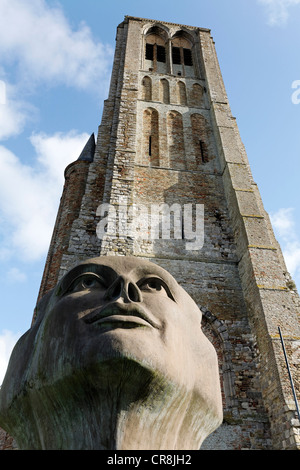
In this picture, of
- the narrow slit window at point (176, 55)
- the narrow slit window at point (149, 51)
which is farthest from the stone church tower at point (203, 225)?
the narrow slit window at point (176, 55)

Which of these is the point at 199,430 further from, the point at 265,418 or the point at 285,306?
the point at 285,306

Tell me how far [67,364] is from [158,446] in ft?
2.16

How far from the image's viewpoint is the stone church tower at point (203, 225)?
23.4 feet

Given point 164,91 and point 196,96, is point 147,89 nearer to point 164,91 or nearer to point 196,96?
point 164,91

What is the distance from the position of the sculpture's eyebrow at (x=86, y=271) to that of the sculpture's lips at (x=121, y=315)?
0.32 m

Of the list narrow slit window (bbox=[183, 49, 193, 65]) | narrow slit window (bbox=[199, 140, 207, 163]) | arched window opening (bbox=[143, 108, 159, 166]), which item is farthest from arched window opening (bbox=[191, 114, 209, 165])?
narrow slit window (bbox=[183, 49, 193, 65])

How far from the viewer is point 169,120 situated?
46.4 ft

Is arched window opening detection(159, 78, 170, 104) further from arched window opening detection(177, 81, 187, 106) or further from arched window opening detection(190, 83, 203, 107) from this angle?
arched window opening detection(190, 83, 203, 107)

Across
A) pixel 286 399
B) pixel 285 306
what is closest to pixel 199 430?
pixel 286 399

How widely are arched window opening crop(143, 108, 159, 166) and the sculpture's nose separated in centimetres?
1046

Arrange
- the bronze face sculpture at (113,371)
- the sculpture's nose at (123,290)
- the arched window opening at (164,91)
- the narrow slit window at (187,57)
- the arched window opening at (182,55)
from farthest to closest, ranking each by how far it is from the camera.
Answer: the narrow slit window at (187,57), the arched window opening at (182,55), the arched window opening at (164,91), the sculpture's nose at (123,290), the bronze face sculpture at (113,371)

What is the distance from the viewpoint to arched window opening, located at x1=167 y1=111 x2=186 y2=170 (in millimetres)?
12516

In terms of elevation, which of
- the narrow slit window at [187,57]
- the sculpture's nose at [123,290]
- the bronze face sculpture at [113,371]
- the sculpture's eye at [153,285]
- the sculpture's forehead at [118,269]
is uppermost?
the narrow slit window at [187,57]

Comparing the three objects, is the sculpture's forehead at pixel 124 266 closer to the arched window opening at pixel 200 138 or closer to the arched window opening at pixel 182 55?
the arched window opening at pixel 200 138
